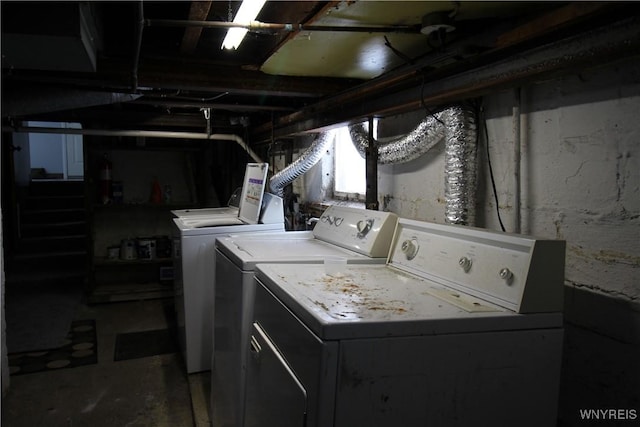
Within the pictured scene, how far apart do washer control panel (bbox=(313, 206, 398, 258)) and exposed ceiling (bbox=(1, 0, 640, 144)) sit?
49cm

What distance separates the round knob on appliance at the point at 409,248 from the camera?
1615 millimetres

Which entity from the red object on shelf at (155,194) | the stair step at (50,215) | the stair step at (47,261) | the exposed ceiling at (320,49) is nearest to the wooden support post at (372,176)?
the exposed ceiling at (320,49)

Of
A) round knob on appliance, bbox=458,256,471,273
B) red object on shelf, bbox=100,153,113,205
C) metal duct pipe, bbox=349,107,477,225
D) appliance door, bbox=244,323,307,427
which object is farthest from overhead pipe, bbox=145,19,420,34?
red object on shelf, bbox=100,153,113,205

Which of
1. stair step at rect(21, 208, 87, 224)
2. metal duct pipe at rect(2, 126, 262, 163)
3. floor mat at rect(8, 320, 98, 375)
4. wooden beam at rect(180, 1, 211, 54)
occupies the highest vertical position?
wooden beam at rect(180, 1, 211, 54)

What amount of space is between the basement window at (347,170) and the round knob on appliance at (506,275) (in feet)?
5.73

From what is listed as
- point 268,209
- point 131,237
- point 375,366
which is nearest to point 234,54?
point 268,209

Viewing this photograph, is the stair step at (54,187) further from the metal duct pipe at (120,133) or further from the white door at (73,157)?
the metal duct pipe at (120,133)

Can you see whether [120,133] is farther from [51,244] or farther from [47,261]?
[51,244]

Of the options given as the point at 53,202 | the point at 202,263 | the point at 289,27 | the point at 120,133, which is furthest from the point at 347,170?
the point at 53,202

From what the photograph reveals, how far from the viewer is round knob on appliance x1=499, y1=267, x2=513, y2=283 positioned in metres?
1.19

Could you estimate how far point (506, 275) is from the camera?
1.19m

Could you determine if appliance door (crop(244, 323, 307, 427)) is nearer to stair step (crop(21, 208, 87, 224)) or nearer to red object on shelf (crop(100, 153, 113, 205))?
red object on shelf (crop(100, 153, 113, 205))

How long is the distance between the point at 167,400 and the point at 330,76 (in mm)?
2087

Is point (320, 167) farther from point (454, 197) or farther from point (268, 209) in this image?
point (454, 197)
